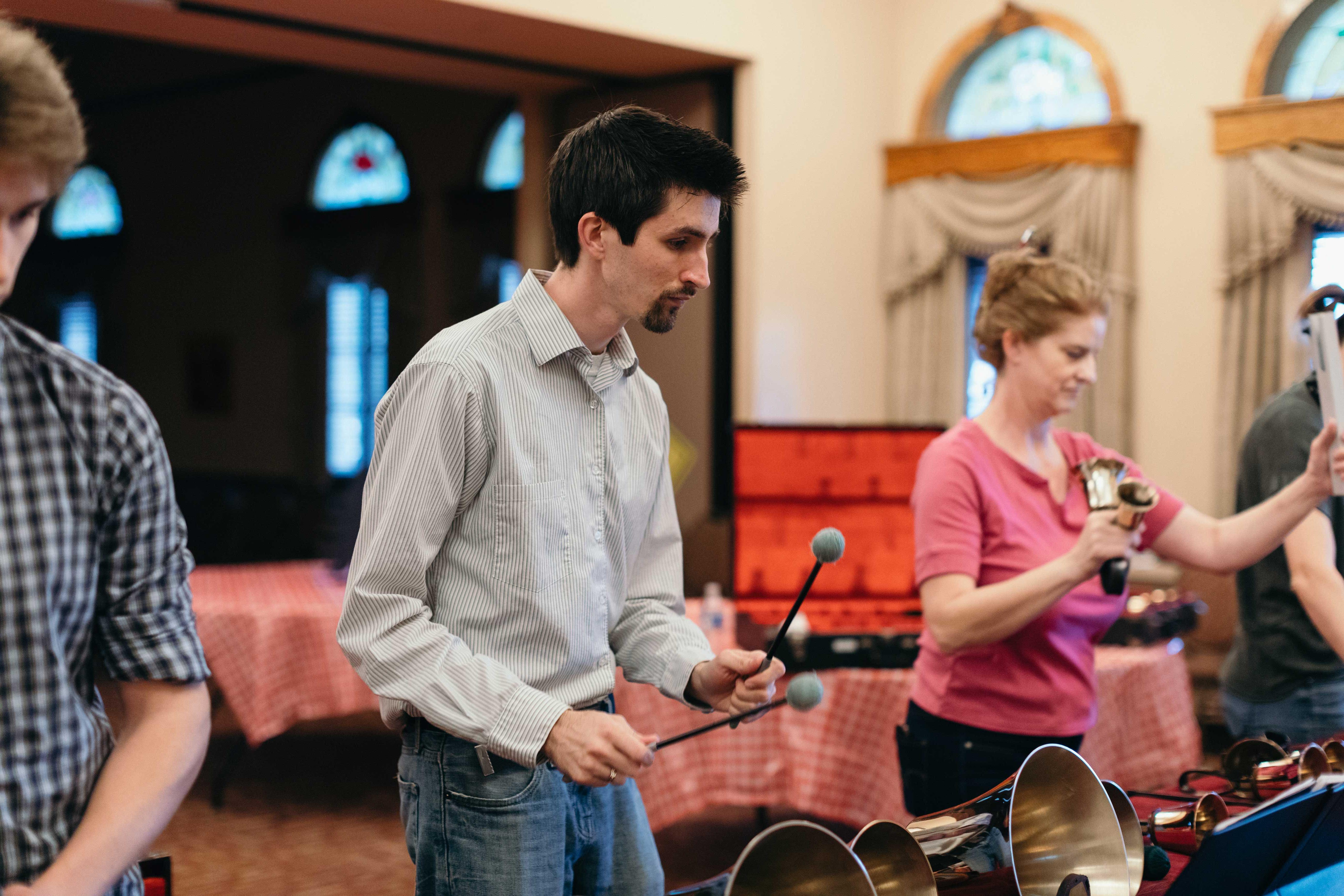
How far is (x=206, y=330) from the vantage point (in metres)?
10.1

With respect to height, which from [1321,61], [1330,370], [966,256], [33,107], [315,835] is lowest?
[315,835]

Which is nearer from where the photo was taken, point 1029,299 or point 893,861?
point 893,861

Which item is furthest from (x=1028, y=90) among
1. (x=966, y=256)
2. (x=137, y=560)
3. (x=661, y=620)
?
(x=137, y=560)

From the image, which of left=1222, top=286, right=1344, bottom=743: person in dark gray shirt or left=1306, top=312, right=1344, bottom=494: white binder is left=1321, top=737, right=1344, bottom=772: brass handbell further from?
left=1306, top=312, right=1344, bottom=494: white binder

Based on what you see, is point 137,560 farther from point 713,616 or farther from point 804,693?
point 713,616

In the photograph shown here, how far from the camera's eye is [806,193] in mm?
6293

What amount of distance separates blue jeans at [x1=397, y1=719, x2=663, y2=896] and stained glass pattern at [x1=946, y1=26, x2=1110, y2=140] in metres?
5.37

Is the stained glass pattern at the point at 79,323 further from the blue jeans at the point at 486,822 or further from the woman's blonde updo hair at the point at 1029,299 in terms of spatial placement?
the blue jeans at the point at 486,822

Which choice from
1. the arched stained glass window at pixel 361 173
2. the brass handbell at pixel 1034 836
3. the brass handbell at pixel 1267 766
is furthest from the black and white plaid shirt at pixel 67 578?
the arched stained glass window at pixel 361 173

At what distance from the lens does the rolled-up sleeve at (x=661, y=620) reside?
4.97 ft

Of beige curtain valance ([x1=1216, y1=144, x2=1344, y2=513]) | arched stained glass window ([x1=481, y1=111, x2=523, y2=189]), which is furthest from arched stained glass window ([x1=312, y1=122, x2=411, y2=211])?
beige curtain valance ([x1=1216, y1=144, x2=1344, y2=513])

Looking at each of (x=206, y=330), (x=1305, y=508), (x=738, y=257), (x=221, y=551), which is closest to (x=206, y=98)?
(x=206, y=330)

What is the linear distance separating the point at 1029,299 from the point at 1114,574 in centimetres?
45

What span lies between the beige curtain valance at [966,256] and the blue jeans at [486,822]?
4.86 m
